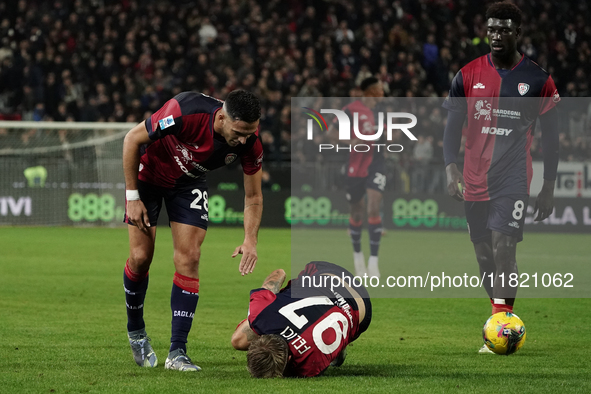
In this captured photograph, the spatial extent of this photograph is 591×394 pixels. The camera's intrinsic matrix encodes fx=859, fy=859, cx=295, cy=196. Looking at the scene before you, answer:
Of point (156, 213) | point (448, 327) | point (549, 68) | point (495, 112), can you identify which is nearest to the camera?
point (156, 213)

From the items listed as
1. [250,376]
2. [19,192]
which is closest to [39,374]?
[250,376]

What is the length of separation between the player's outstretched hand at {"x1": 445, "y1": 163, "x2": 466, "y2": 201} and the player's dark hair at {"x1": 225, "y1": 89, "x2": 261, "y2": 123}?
7.07ft

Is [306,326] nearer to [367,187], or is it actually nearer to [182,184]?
[182,184]

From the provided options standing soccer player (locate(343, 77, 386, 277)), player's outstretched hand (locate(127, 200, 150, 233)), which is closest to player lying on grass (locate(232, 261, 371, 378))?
player's outstretched hand (locate(127, 200, 150, 233))

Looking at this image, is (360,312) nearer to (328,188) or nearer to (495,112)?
(495,112)

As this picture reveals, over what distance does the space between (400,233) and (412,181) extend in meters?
4.86

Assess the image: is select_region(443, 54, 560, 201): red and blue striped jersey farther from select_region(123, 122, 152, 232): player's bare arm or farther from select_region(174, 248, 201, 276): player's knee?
select_region(123, 122, 152, 232): player's bare arm

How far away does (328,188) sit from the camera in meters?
10.7

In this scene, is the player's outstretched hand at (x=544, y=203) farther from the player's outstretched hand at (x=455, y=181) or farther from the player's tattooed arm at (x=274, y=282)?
the player's tattooed arm at (x=274, y=282)

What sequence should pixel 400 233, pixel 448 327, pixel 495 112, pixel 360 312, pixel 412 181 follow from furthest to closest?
pixel 412 181, pixel 400 233, pixel 448 327, pixel 495 112, pixel 360 312

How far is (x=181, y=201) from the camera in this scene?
5.87 metres

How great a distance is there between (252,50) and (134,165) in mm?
18696

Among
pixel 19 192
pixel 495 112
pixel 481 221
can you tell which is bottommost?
Result: pixel 19 192

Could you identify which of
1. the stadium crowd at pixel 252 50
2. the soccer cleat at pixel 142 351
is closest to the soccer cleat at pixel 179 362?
the soccer cleat at pixel 142 351
